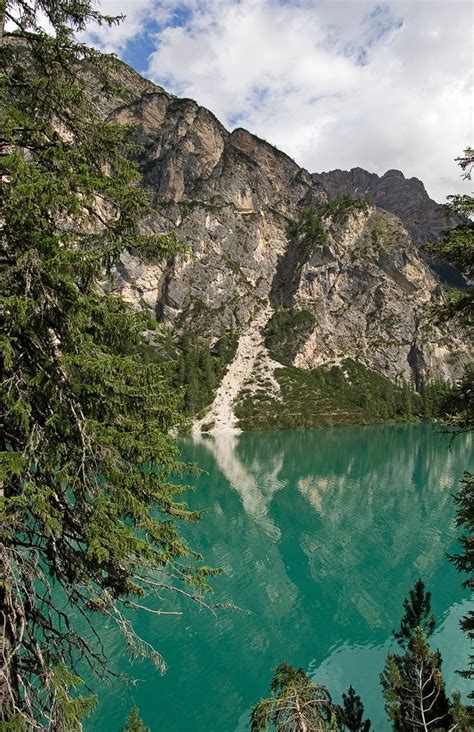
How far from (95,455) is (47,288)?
2112mm

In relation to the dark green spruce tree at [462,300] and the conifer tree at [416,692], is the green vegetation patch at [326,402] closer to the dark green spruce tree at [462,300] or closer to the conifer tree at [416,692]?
the conifer tree at [416,692]

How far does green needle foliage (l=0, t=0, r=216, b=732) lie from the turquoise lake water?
1192 centimetres

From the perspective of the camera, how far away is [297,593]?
28234 millimetres

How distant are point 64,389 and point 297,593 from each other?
87.4 ft

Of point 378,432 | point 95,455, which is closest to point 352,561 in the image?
point 95,455

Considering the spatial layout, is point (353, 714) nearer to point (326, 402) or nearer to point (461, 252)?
point (461, 252)

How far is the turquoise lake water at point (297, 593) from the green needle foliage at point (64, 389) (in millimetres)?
11919

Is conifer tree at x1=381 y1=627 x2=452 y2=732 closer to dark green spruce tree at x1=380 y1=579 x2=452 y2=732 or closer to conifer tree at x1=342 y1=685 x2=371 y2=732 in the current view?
dark green spruce tree at x1=380 y1=579 x2=452 y2=732

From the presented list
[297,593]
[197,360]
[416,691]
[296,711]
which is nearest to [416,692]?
[416,691]

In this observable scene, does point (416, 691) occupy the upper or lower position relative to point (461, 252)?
lower

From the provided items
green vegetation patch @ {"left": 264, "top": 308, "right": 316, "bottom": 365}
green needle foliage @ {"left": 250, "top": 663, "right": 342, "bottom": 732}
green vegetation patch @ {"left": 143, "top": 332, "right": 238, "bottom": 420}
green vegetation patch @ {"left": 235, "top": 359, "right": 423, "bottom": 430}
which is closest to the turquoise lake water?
green needle foliage @ {"left": 250, "top": 663, "right": 342, "bottom": 732}

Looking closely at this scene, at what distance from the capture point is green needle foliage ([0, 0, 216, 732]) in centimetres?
539

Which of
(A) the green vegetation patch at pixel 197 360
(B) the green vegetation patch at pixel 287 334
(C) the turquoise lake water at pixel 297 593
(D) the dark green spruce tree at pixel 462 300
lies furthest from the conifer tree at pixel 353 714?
(B) the green vegetation patch at pixel 287 334

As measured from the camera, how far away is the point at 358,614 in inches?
1003
